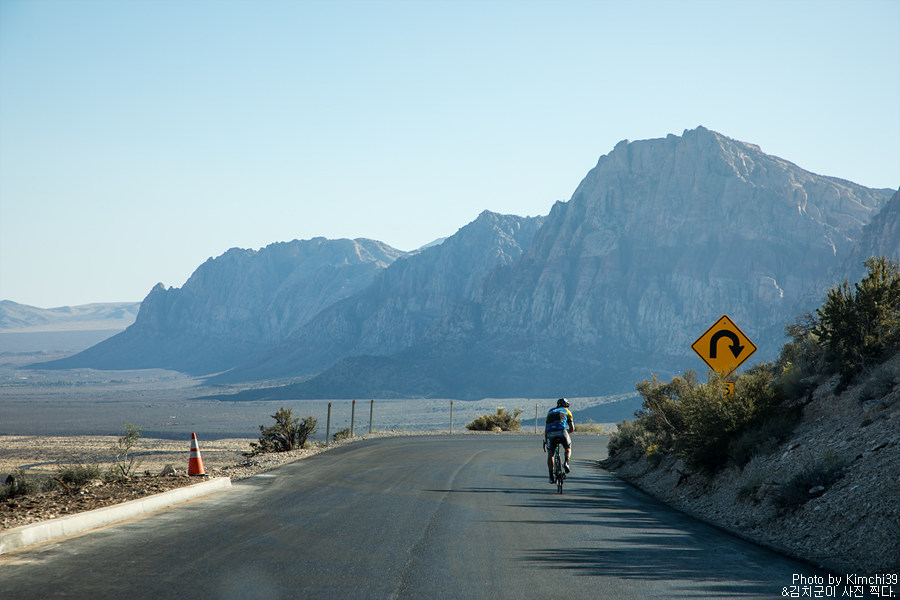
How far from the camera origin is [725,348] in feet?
54.3

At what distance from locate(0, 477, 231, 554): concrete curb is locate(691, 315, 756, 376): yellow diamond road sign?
1057cm

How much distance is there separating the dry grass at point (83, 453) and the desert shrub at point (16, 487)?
26634mm

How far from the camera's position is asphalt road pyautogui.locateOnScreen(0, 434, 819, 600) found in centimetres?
709

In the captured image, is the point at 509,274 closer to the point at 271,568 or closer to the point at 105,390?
the point at 105,390

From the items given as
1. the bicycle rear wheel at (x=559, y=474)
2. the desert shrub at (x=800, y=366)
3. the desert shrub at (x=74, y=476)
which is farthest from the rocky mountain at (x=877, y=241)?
the desert shrub at (x=74, y=476)

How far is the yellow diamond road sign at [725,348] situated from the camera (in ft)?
54.1

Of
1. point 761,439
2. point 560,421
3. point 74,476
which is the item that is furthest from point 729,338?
point 74,476

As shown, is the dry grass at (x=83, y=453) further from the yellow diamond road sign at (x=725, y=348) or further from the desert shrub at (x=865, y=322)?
the desert shrub at (x=865, y=322)

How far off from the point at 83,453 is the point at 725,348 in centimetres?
4866

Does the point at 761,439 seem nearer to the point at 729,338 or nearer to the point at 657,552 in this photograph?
the point at 729,338

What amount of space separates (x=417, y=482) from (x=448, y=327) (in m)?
155

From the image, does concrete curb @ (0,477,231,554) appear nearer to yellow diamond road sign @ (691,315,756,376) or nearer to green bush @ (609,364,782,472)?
green bush @ (609,364,782,472)

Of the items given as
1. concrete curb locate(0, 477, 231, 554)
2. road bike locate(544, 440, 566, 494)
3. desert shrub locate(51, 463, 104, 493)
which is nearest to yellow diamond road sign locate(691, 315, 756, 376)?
road bike locate(544, 440, 566, 494)

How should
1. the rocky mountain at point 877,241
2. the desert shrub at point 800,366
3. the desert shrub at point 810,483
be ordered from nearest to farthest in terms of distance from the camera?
the desert shrub at point 810,483 → the desert shrub at point 800,366 → the rocky mountain at point 877,241
